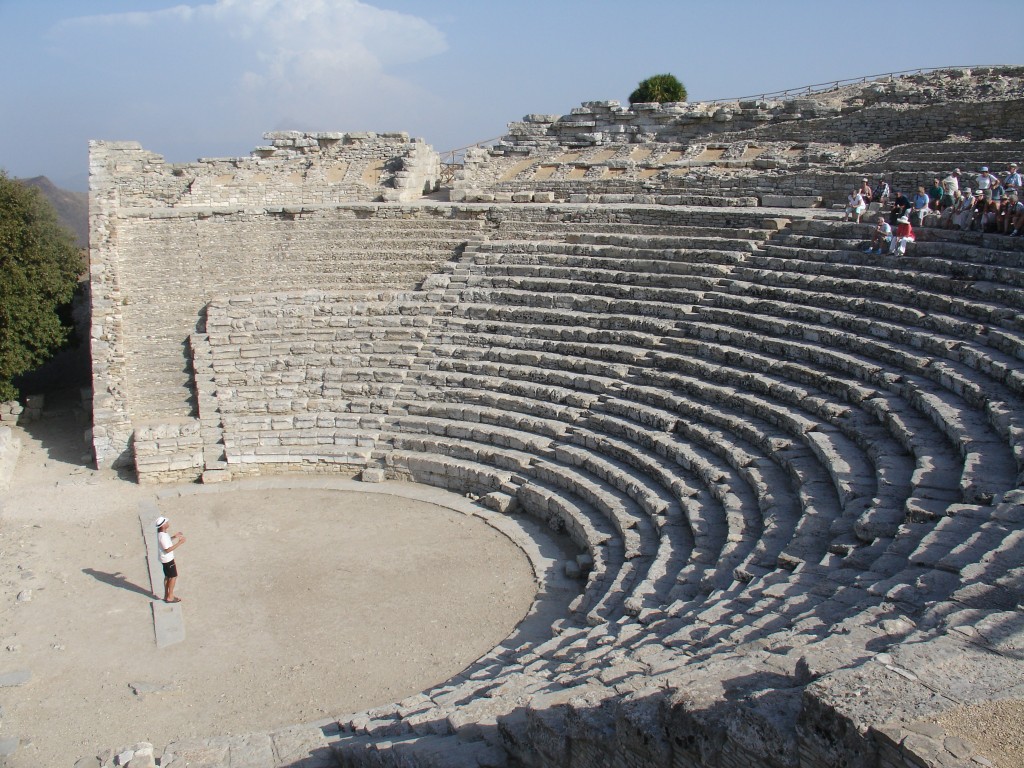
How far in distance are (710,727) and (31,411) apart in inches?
634

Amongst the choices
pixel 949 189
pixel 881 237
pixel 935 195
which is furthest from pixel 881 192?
pixel 881 237

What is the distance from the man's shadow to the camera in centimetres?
1030

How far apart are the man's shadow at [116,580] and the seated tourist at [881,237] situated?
33.9ft

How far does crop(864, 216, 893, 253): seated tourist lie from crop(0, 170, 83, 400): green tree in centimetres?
1406

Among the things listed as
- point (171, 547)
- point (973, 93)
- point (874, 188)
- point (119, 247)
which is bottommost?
point (171, 547)

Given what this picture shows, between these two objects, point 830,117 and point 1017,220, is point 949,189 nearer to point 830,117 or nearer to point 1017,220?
point 1017,220

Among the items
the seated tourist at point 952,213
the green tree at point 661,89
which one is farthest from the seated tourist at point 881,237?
the green tree at point 661,89

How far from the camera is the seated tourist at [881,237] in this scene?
12.4 m

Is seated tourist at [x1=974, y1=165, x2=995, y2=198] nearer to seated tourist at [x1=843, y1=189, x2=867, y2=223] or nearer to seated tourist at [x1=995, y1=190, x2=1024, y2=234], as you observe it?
seated tourist at [x1=995, y1=190, x2=1024, y2=234]

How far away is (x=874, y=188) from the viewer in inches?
619

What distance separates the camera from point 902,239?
479 inches

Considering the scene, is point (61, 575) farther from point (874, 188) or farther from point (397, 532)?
point (874, 188)

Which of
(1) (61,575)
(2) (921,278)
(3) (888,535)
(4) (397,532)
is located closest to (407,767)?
(3) (888,535)

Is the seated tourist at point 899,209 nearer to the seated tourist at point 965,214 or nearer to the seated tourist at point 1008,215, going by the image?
the seated tourist at point 965,214
